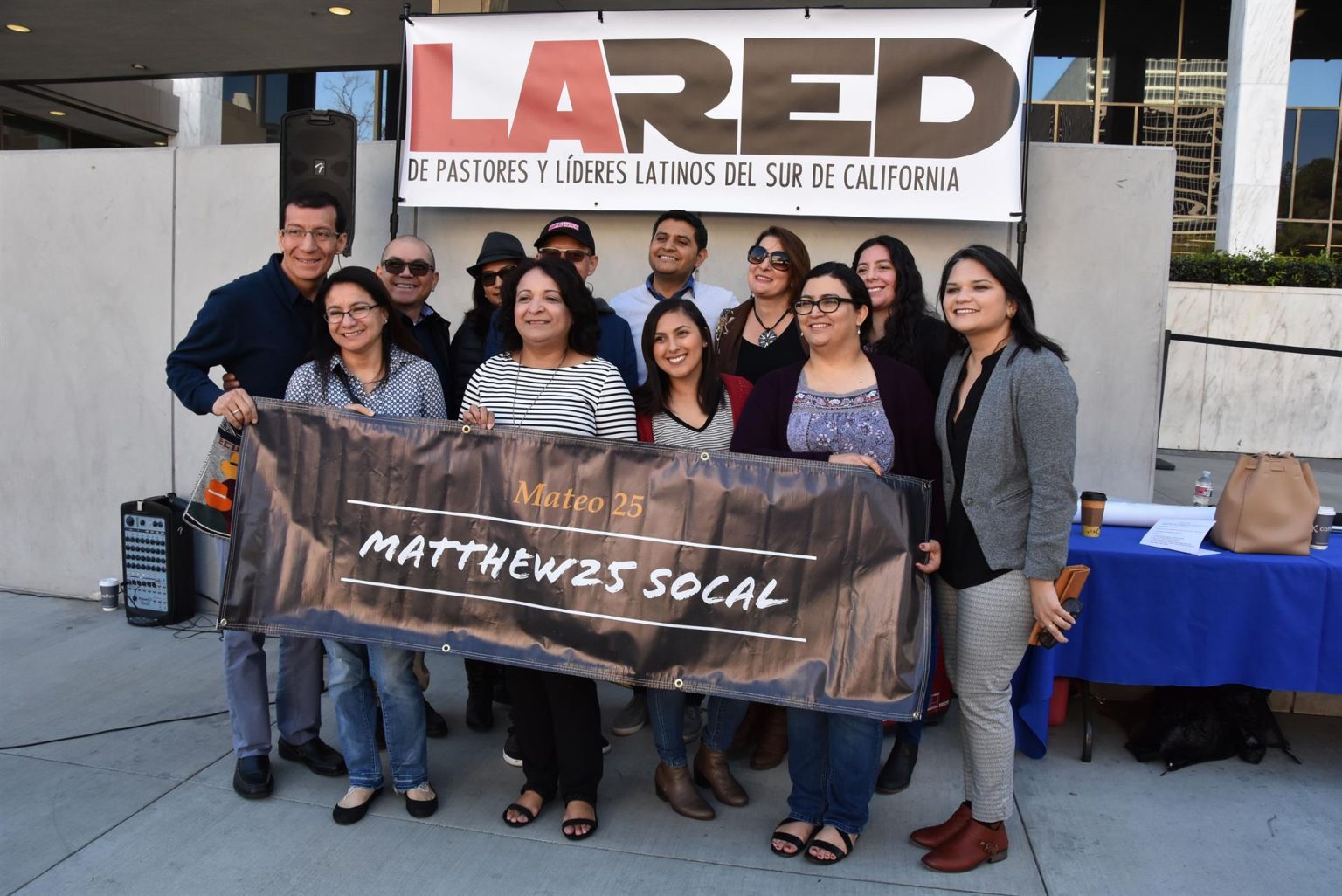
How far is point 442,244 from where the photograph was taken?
5320 millimetres

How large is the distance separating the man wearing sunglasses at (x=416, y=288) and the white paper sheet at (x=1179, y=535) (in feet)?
9.51

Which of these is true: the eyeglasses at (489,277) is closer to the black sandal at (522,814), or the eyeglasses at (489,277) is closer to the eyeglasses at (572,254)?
the eyeglasses at (572,254)

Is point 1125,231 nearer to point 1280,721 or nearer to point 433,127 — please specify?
point 1280,721

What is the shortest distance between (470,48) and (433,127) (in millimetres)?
452

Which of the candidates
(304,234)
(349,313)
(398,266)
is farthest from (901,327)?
(304,234)

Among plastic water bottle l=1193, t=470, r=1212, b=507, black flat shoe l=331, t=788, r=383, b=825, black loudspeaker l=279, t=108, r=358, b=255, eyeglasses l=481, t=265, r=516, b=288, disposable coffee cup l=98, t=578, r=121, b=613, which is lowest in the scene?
black flat shoe l=331, t=788, r=383, b=825

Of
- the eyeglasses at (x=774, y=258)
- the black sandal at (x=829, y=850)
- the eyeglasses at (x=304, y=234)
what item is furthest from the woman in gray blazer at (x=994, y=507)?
the eyeglasses at (x=304, y=234)

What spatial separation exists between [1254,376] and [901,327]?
1065 centimetres

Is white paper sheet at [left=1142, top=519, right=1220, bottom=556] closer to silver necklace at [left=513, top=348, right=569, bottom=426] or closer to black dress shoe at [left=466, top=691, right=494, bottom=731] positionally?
silver necklace at [left=513, top=348, right=569, bottom=426]

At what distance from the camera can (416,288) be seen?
4.02 meters

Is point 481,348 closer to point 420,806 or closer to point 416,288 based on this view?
point 416,288

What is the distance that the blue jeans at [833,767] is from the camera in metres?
2.87

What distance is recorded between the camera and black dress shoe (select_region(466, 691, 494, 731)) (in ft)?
12.8

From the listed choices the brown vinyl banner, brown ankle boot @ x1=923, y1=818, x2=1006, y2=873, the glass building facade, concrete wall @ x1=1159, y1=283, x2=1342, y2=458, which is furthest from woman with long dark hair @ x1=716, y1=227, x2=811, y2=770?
the glass building facade
